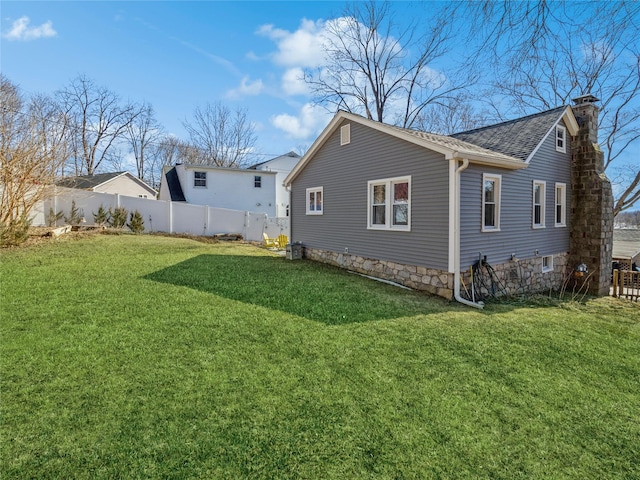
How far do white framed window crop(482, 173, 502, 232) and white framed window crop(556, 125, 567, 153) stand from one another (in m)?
3.99

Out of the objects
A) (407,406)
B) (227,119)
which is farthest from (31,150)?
(227,119)

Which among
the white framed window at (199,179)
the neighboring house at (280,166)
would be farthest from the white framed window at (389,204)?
the neighboring house at (280,166)

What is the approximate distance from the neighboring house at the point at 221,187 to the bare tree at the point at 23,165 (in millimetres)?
9251

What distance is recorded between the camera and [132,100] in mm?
31516

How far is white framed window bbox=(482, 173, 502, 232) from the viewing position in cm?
834

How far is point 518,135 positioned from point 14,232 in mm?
15302

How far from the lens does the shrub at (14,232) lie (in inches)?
381

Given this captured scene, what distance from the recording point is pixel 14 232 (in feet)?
32.1

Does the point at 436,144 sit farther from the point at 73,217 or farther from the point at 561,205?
the point at 73,217

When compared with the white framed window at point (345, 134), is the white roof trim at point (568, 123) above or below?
above

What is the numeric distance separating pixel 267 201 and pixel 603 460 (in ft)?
70.1

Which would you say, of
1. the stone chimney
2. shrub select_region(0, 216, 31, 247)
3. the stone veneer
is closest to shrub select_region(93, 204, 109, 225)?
shrub select_region(0, 216, 31, 247)

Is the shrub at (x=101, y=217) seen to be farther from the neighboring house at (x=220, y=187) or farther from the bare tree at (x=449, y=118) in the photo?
the bare tree at (x=449, y=118)

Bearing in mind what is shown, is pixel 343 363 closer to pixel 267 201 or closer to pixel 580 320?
pixel 580 320
